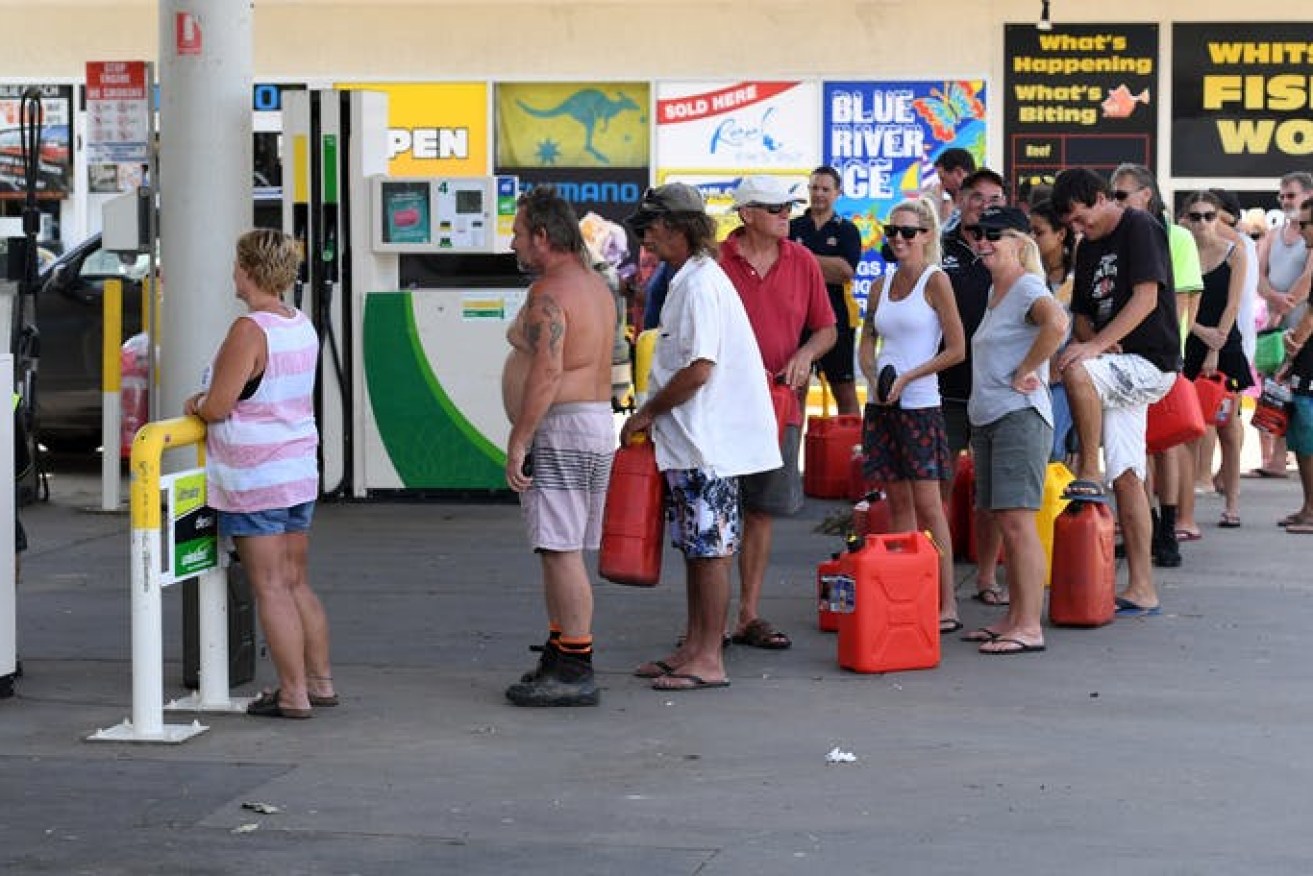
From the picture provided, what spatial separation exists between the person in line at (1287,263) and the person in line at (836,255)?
2425 millimetres

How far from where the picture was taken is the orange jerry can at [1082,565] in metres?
10.1

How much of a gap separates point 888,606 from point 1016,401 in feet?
3.54

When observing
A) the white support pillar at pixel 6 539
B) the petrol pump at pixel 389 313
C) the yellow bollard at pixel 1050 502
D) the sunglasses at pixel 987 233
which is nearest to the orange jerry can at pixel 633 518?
the sunglasses at pixel 987 233

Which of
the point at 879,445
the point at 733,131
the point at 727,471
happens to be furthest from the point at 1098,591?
the point at 733,131

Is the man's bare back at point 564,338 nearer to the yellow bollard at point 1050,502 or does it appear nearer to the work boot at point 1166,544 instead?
the yellow bollard at point 1050,502

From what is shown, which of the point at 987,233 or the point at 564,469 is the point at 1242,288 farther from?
the point at 564,469

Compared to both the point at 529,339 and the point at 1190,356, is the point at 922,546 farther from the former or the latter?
the point at 1190,356

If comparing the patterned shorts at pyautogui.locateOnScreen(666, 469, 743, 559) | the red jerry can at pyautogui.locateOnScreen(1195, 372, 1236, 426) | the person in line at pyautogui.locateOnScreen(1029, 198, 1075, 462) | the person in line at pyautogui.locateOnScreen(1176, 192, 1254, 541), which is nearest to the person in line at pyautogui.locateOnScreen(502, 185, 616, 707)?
the patterned shorts at pyautogui.locateOnScreen(666, 469, 743, 559)

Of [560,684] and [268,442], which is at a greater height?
[268,442]

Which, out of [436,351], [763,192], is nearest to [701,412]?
[763,192]

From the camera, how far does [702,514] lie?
344 inches

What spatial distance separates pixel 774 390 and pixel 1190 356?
4247 millimetres

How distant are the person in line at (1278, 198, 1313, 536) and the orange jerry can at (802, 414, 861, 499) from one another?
2.52 m

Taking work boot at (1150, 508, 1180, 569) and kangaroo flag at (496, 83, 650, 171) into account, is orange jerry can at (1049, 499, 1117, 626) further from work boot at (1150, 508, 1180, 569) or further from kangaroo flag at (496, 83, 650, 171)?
kangaroo flag at (496, 83, 650, 171)
